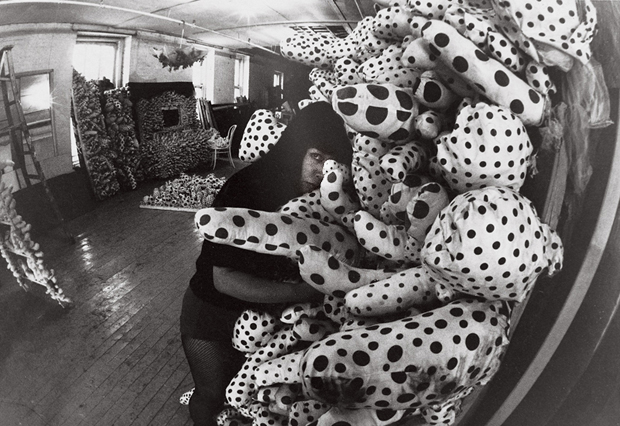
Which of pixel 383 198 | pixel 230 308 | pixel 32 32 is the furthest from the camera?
pixel 230 308

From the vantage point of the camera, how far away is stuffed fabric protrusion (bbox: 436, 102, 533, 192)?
21.6 inches

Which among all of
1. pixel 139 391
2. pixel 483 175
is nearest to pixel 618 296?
pixel 483 175

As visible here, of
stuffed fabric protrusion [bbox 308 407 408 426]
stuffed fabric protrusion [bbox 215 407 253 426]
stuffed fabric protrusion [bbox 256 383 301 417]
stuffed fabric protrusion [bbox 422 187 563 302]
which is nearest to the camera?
stuffed fabric protrusion [bbox 422 187 563 302]

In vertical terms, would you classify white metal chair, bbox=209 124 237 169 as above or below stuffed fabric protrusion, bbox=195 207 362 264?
above

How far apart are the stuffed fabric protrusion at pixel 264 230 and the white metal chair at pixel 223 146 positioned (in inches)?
3.6

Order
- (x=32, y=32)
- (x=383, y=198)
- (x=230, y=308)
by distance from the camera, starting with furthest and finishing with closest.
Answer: (x=230, y=308), (x=383, y=198), (x=32, y=32)

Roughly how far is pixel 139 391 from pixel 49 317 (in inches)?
6.4

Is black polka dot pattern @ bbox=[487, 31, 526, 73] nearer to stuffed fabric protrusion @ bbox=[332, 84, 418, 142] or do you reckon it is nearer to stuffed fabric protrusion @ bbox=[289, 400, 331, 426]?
stuffed fabric protrusion @ bbox=[332, 84, 418, 142]

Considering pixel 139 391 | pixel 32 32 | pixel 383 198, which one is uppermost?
pixel 32 32

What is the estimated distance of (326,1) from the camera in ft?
2.01

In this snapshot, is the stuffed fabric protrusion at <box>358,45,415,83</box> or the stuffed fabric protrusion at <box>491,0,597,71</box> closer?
the stuffed fabric protrusion at <box>491,0,597,71</box>

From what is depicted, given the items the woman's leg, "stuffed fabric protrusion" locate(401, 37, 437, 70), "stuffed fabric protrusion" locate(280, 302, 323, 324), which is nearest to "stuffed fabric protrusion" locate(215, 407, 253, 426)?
the woman's leg

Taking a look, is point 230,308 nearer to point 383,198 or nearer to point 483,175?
point 383,198

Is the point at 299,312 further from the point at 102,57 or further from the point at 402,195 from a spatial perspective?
the point at 102,57
